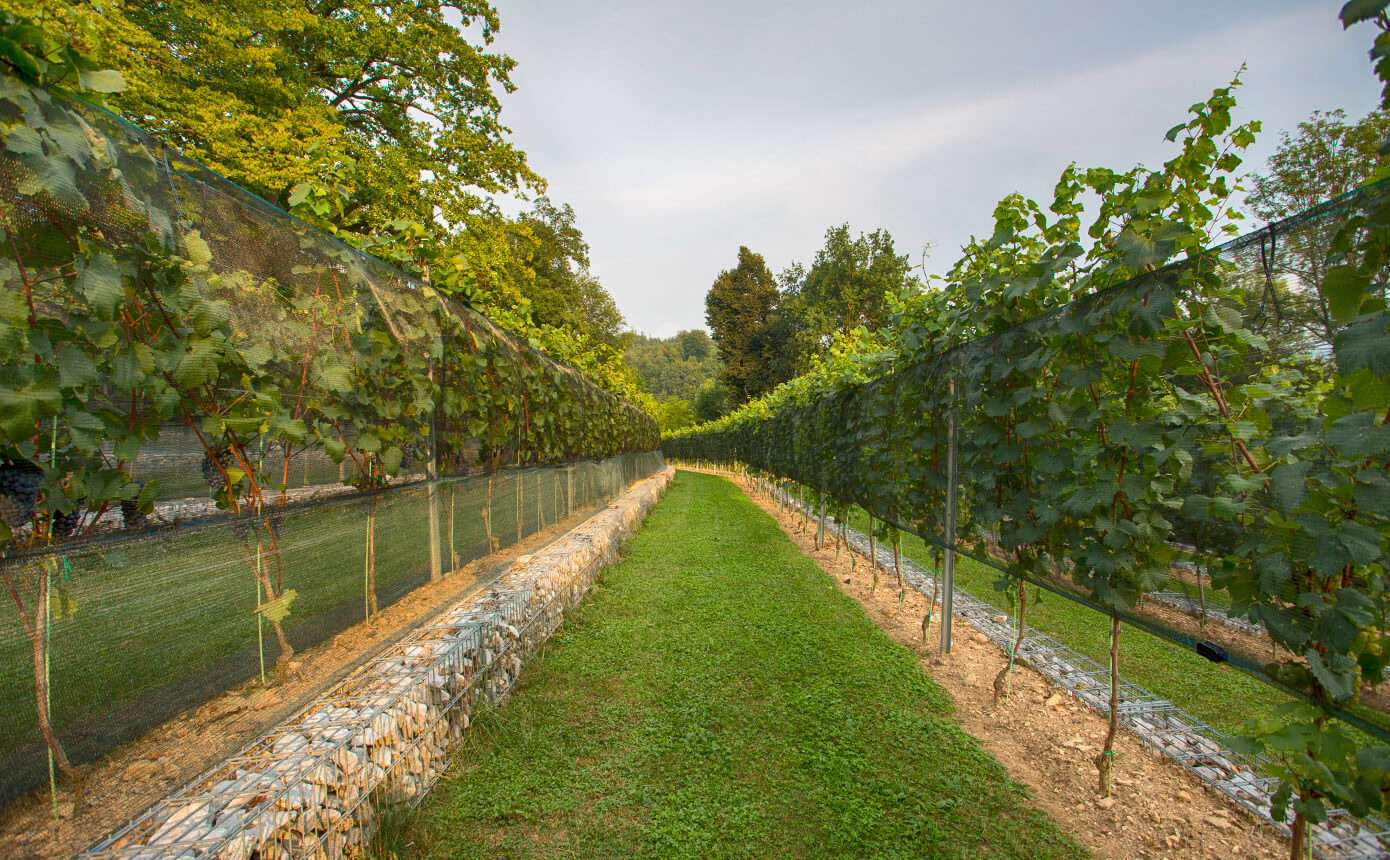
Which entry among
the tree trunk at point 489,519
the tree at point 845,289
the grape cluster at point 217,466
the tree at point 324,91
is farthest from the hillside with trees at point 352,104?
the tree at point 845,289

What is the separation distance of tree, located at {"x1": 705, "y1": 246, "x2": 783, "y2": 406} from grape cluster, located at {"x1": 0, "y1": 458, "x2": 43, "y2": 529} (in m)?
40.1

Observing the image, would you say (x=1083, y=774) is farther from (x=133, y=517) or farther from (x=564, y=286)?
(x=564, y=286)

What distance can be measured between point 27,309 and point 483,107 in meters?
15.7

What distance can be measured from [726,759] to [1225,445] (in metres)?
2.41

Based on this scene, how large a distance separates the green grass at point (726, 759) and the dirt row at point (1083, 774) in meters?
0.14

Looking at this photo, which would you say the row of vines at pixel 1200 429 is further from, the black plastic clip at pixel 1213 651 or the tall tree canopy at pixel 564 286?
the tall tree canopy at pixel 564 286

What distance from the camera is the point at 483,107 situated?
14.4 m

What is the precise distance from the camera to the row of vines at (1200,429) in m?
1.35

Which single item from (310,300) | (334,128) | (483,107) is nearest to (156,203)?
(310,300)

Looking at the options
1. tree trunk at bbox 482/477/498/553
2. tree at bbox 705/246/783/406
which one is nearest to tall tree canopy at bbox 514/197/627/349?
tree at bbox 705/246/783/406

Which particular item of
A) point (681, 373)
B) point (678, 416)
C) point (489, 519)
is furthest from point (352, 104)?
point (681, 373)

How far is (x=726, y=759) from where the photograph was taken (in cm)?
281

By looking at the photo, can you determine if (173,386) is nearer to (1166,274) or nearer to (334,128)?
Answer: (1166,274)

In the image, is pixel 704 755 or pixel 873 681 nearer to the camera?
pixel 704 755
